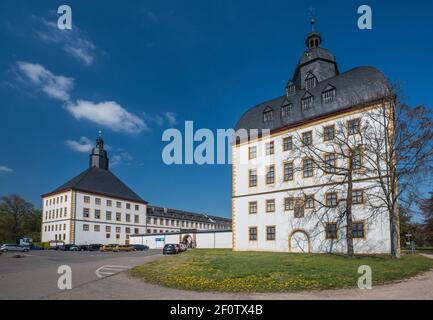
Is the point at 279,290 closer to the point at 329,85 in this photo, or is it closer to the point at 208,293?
the point at 208,293

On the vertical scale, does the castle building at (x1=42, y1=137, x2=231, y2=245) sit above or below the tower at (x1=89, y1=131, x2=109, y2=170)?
below

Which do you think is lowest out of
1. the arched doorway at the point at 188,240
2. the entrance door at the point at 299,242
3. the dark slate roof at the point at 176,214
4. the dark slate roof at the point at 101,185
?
the arched doorway at the point at 188,240

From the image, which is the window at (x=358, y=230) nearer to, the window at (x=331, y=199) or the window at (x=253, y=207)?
the window at (x=331, y=199)

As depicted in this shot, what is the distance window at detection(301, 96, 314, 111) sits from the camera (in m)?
34.8

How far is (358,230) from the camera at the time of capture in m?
28.8

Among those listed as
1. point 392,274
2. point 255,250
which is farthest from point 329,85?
point 392,274

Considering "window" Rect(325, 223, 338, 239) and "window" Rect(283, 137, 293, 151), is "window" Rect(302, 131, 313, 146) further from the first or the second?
"window" Rect(325, 223, 338, 239)

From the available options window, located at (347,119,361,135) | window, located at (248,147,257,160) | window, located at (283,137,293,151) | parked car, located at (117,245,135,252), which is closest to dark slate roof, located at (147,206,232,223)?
parked car, located at (117,245,135,252)

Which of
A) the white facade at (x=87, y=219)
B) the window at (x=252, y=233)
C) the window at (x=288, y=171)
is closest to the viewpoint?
the window at (x=288, y=171)

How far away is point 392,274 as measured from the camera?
49.8 ft

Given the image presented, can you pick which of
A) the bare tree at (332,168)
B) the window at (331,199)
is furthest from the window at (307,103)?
the window at (331,199)

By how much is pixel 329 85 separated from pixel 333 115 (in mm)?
3620

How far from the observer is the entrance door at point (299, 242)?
31828 millimetres

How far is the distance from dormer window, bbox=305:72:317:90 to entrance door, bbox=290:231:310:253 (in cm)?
1515
